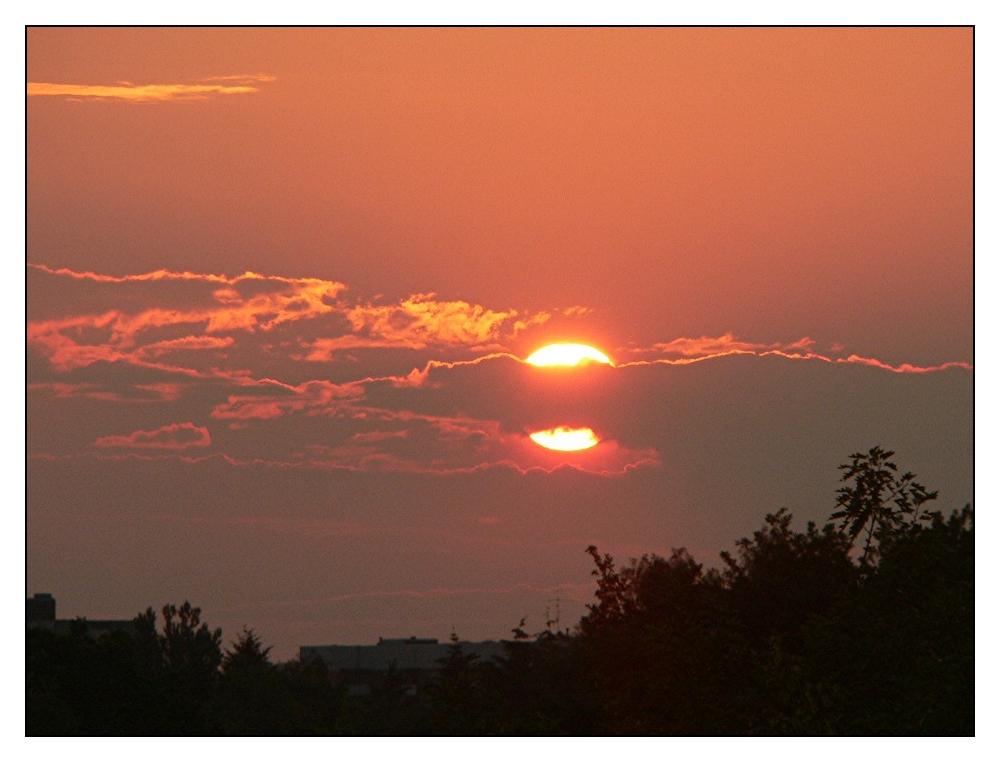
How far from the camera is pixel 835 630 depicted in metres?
38.5

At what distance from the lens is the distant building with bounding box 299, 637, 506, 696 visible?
7675 cm

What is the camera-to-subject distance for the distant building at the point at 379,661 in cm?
7675

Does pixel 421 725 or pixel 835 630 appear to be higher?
pixel 835 630

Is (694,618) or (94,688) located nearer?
(694,618)

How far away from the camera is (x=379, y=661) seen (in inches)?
3578
